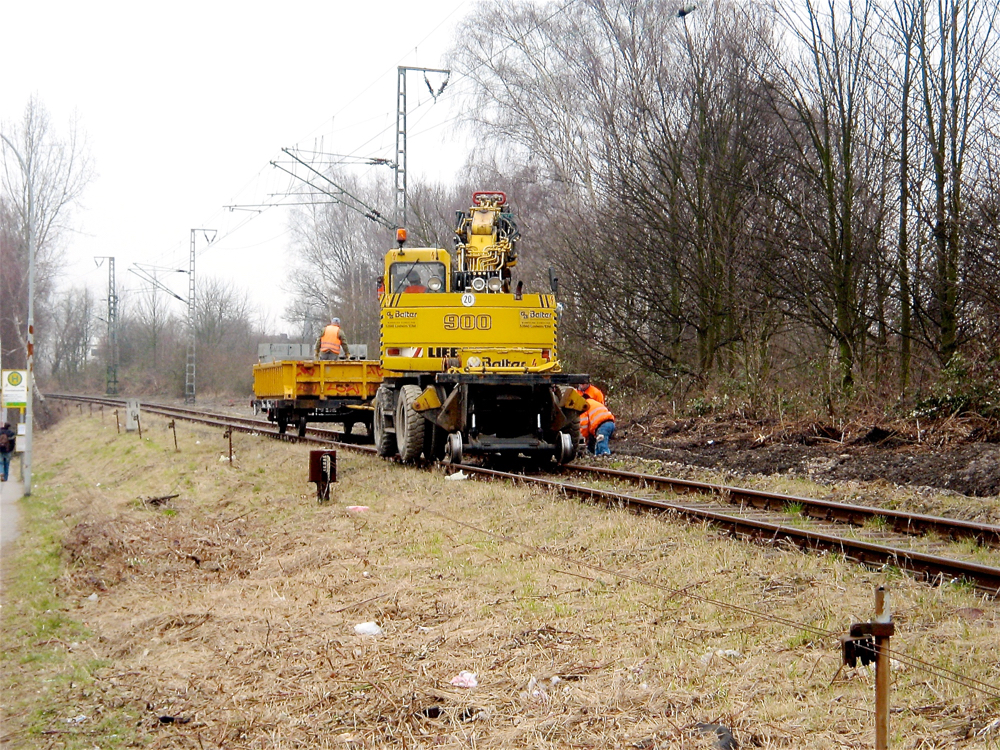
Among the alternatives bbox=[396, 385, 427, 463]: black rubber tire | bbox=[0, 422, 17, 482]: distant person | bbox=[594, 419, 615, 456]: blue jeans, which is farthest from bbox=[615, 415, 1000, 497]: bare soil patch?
bbox=[0, 422, 17, 482]: distant person

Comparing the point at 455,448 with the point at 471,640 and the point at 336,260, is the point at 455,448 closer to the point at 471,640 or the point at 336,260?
the point at 471,640

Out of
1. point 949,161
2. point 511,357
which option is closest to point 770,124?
point 949,161

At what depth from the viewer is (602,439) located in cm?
1583

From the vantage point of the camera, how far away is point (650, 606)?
19.9 ft

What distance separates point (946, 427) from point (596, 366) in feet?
36.0

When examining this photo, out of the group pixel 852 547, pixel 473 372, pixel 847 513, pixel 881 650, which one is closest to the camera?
pixel 881 650

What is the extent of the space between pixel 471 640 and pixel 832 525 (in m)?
4.45

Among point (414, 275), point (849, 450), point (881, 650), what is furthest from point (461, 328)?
point (881, 650)

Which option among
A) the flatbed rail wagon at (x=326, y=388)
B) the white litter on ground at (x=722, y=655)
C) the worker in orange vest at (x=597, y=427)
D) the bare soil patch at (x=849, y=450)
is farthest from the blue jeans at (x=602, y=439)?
the white litter on ground at (x=722, y=655)

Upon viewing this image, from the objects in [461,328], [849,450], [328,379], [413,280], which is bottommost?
[849,450]

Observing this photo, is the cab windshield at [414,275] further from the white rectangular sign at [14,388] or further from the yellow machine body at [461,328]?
the white rectangular sign at [14,388]

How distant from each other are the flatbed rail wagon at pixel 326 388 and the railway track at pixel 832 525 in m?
7.36

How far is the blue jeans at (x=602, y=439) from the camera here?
15734mm

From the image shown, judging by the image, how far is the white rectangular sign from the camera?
17.3 meters
